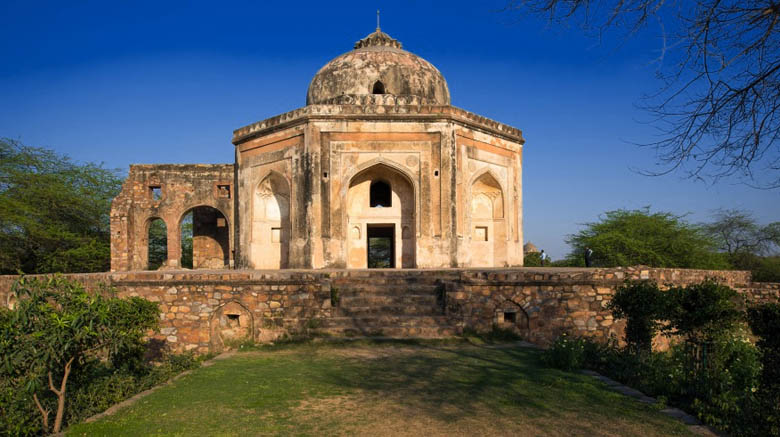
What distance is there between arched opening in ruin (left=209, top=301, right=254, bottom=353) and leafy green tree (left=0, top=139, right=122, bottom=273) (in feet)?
45.0

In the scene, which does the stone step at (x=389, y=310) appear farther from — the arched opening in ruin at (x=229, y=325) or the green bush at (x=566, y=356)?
the green bush at (x=566, y=356)

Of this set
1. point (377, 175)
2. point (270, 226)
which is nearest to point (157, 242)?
point (270, 226)

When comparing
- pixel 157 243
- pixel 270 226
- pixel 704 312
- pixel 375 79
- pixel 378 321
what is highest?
pixel 375 79

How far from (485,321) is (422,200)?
543 centimetres

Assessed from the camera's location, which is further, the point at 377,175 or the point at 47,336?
the point at 377,175

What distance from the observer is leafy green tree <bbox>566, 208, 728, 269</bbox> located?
23028mm

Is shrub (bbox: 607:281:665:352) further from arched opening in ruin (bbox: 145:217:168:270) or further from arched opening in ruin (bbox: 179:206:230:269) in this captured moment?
arched opening in ruin (bbox: 145:217:168:270)

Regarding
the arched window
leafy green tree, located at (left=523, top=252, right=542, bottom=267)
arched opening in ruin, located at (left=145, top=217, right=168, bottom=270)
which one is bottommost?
leafy green tree, located at (left=523, top=252, right=542, bottom=267)

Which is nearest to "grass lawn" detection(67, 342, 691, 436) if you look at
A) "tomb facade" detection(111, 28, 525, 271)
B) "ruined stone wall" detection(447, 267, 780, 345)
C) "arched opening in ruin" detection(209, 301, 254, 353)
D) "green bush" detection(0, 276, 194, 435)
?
"green bush" detection(0, 276, 194, 435)

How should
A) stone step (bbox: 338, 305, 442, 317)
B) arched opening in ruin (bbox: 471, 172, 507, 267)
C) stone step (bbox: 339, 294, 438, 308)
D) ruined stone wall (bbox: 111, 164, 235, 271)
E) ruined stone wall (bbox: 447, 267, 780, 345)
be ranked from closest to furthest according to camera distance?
stone step (bbox: 338, 305, 442, 317), ruined stone wall (bbox: 447, 267, 780, 345), stone step (bbox: 339, 294, 438, 308), arched opening in ruin (bbox: 471, 172, 507, 267), ruined stone wall (bbox: 111, 164, 235, 271)

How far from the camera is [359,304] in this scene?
9.98 m

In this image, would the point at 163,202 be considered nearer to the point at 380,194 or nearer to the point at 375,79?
the point at 380,194

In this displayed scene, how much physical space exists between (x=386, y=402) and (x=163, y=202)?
53.5ft

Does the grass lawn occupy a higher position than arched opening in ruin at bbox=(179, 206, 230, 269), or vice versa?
arched opening in ruin at bbox=(179, 206, 230, 269)
